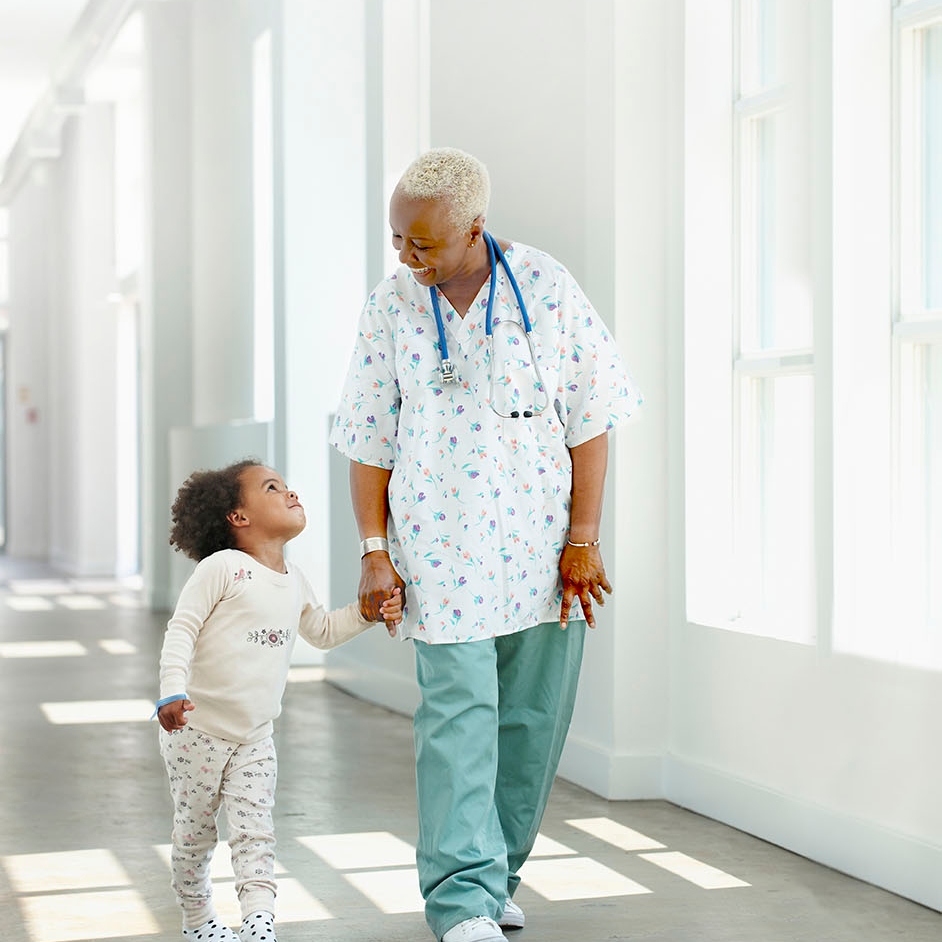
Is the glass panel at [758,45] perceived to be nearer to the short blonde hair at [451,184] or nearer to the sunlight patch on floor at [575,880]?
the short blonde hair at [451,184]

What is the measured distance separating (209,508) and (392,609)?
0.37 meters

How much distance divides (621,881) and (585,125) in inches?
80.2

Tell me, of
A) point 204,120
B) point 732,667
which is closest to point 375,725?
point 732,667

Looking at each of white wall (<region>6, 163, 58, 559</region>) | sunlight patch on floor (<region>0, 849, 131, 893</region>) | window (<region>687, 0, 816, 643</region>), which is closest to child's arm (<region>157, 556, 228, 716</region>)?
sunlight patch on floor (<region>0, 849, 131, 893</region>)

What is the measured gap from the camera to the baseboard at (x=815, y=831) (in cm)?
308

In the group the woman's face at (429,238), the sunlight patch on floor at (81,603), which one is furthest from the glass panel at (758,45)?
the sunlight patch on floor at (81,603)

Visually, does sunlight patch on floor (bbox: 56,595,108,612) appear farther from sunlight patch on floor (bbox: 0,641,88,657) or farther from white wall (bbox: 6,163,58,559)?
white wall (bbox: 6,163,58,559)

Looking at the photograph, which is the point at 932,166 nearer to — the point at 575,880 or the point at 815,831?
the point at 815,831

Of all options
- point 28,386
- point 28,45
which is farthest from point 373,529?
point 28,386

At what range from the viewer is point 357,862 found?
346 centimetres

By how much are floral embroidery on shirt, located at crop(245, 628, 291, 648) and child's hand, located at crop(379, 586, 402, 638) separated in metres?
0.18

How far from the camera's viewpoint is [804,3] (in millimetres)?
3639

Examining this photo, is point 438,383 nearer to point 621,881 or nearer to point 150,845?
point 621,881

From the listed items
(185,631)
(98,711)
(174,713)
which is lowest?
(98,711)
